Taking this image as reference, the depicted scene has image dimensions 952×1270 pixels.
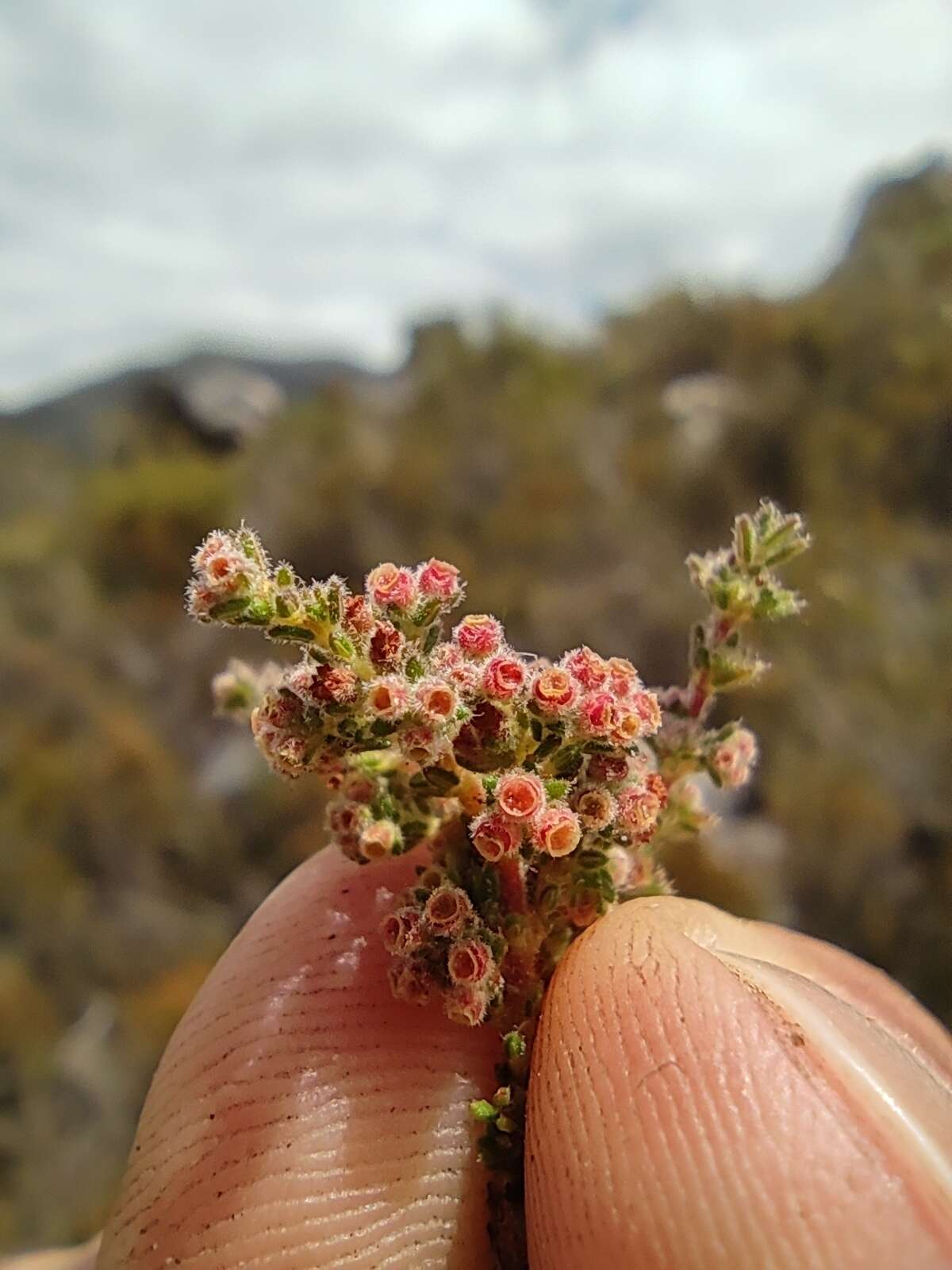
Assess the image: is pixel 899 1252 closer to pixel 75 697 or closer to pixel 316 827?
pixel 316 827

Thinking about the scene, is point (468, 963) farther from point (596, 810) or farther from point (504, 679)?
point (504, 679)

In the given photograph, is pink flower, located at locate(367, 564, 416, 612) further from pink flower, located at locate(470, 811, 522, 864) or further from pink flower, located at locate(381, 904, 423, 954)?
pink flower, located at locate(381, 904, 423, 954)

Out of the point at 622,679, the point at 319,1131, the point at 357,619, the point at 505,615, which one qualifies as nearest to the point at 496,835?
the point at 622,679

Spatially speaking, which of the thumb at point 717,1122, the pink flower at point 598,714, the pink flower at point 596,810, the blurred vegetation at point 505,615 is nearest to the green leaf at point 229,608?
the pink flower at point 598,714

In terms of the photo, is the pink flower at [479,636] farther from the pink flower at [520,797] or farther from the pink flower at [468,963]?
the pink flower at [468,963]

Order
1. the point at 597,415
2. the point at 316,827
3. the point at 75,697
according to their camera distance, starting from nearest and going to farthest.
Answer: the point at 316,827 → the point at 75,697 → the point at 597,415

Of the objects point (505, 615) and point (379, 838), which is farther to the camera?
point (505, 615)

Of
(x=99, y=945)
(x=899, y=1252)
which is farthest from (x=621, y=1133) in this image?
(x=99, y=945)
